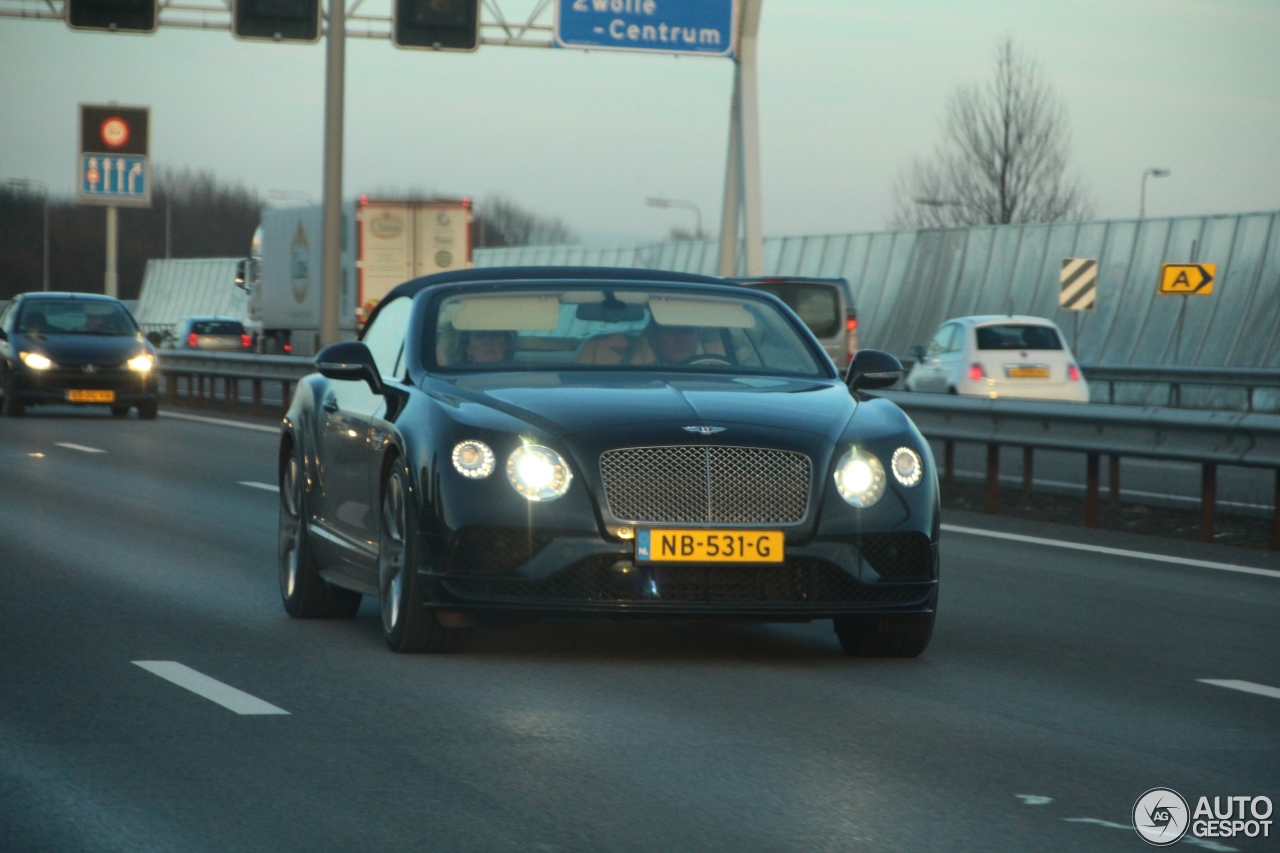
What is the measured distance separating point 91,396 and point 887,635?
21.4 m

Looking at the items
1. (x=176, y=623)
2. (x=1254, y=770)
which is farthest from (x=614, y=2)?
(x=1254, y=770)

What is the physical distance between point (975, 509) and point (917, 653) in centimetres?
820

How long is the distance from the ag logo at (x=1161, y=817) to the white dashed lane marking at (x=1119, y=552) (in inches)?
254

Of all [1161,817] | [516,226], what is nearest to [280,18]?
[1161,817]

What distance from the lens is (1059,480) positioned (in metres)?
19.2

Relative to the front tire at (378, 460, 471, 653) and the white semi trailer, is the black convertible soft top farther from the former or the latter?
the white semi trailer

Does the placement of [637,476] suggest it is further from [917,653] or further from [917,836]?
[917,836]

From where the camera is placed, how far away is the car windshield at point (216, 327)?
5609 centimetres

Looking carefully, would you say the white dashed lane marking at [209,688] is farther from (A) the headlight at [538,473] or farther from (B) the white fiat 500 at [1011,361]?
(B) the white fiat 500 at [1011,361]

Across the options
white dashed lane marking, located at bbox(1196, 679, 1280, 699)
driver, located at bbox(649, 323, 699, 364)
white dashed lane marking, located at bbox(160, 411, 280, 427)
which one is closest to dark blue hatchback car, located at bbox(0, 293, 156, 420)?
white dashed lane marking, located at bbox(160, 411, 280, 427)

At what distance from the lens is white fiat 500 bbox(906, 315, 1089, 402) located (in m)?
26.2

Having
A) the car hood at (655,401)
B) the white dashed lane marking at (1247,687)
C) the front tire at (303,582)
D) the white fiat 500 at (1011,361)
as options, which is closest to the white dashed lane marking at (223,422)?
the white fiat 500 at (1011,361)

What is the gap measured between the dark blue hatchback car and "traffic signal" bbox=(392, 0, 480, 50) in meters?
5.62

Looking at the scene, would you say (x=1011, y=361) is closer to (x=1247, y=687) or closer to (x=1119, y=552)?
(x=1119, y=552)
